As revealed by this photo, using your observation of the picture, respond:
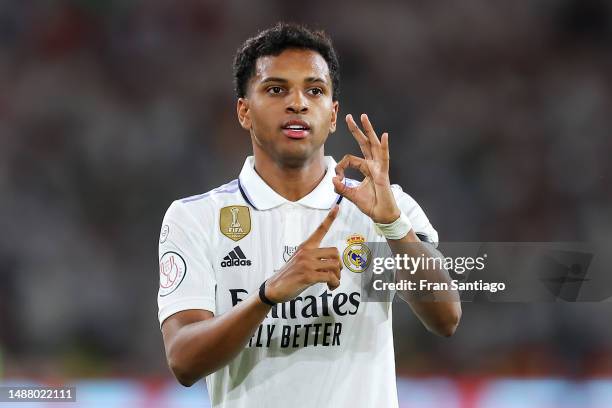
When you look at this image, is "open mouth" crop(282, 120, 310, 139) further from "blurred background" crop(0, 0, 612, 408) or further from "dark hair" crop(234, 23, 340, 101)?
"blurred background" crop(0, 0, 612, 408)

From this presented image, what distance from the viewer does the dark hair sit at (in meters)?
2.17

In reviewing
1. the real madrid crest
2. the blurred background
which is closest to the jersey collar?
the real madrid crest

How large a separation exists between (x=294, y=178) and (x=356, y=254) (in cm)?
28

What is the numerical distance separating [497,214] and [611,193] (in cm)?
73

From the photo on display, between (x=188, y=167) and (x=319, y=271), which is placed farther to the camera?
(x=188, y=167)

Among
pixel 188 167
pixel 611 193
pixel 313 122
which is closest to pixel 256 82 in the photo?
pixel 313 122

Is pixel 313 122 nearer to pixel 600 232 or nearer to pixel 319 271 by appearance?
pixel 319 271

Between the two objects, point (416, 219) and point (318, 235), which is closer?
point (318, 235)

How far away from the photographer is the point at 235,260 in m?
2.07

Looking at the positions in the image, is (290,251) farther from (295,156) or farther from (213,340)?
(213,340)

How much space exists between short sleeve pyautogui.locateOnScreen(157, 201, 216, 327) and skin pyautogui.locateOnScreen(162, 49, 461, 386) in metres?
0.03

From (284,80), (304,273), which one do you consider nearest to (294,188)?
(284,80)

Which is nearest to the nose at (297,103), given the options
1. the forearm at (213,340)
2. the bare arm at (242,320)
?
the bare arm at (242,320)

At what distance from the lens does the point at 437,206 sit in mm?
4613
